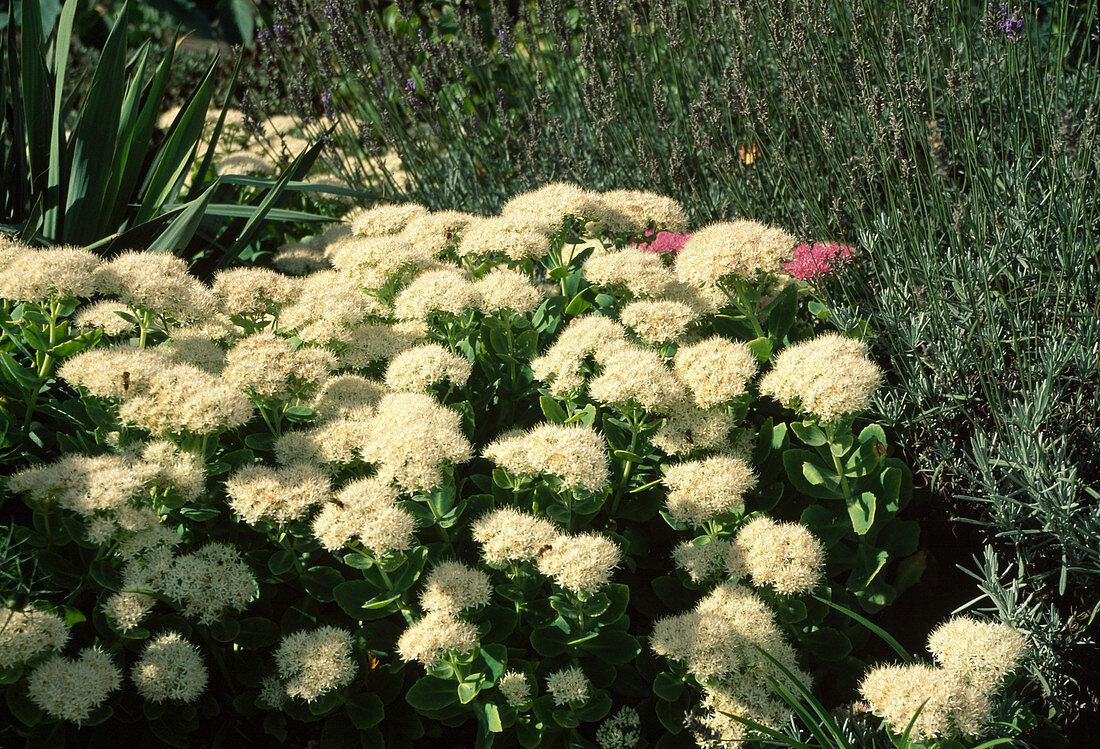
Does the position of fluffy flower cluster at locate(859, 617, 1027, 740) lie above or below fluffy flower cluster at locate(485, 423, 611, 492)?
below

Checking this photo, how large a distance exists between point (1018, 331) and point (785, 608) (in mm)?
1085

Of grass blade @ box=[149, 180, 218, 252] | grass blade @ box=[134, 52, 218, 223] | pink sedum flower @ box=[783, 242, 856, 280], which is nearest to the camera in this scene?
pink sedum flower @ box=[783, 242, 856, 280]

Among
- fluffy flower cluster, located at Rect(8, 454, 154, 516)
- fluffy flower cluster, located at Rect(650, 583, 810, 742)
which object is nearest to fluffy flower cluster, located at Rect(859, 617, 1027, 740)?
fluffy flower cluster, located at Rect(650, 583, 810, 742)

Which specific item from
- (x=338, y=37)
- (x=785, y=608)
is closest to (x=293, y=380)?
(x=785, y=608)

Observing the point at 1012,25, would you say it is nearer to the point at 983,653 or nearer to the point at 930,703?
the point at 983,653

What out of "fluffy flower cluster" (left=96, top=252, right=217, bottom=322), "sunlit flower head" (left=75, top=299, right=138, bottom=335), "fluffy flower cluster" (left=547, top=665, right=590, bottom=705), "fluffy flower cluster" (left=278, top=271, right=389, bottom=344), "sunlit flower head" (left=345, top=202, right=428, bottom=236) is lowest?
"fluffy flower cluster" (left=547, top=665, right=590, bottom=705)

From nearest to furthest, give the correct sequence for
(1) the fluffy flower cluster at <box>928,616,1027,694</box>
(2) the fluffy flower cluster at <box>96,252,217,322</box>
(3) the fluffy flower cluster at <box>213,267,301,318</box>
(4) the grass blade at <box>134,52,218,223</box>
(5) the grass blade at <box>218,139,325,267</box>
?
(1) the fluffy flower cluster at <box>928,616,1027,694</box>
(2) the fluffy flower cluster at <box>96,252,217,322</box>
(3) the fluffy flower cluster at <box>213,267,301,318</box>
(5) the grass blade at <box>218,139,325,267</box>
(4) the grass blade at <box>134,52,218,223</box>

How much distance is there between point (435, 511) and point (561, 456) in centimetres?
33

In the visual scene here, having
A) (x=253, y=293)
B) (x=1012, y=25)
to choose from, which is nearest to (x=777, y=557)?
(x=253, y=293)

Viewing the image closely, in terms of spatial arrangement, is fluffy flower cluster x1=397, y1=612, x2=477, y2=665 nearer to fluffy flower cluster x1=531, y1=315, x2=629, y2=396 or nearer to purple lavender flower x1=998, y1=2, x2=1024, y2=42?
fluffy flower cluster x1=531, y1=315, x2=629, y2=396

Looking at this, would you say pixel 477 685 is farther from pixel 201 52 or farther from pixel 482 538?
pixel 201 52

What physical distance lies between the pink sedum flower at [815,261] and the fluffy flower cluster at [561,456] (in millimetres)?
928

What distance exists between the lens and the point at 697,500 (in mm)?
1999

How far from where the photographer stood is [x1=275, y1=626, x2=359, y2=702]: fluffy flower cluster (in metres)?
1.78
